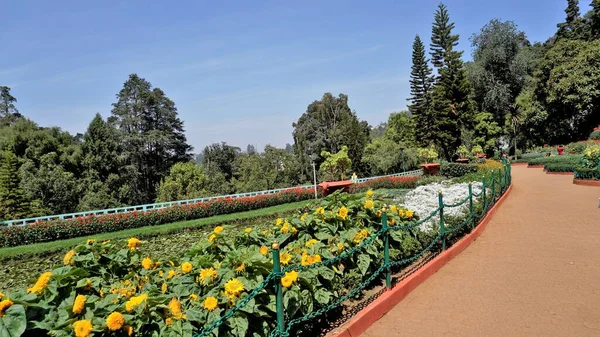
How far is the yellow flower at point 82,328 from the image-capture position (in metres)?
1.80

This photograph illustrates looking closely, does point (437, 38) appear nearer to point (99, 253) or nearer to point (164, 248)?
point (164, 248)

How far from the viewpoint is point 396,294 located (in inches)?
153

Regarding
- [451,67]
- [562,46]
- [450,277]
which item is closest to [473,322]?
[450,277]

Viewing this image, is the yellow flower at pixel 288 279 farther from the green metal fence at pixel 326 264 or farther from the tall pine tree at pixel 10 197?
the tall pine tree at pixel 10 197

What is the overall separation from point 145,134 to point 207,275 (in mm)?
35270

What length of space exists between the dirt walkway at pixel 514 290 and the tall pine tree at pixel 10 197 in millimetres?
22709

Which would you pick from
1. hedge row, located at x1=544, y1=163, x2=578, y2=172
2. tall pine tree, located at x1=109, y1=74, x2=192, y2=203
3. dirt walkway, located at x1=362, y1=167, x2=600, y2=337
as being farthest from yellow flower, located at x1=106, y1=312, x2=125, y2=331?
tall pine tree, located at x1=109, y1=74, x2=192, y2=203

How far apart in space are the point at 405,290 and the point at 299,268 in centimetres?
186

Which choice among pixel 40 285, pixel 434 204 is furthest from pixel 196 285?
pixel 434 204

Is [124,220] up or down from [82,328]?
down

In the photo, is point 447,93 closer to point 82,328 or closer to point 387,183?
point 387,183

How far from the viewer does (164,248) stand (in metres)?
10.1

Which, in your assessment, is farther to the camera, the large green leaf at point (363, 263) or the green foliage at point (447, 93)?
the green foliage at point (447, 93)

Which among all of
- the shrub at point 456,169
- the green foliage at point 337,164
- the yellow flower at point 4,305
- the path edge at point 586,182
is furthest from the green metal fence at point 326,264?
the shrub at point 456,169
